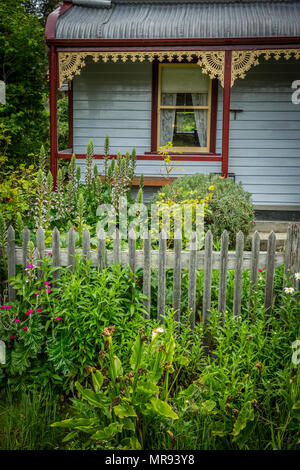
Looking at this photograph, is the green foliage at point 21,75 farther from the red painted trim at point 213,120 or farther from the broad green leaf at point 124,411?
the broad green leaf at point 124,411

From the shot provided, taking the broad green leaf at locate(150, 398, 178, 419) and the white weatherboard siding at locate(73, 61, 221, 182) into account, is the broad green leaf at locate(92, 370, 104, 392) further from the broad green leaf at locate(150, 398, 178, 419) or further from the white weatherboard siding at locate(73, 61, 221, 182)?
the white weatherboard siding at locate(73, 61, 221, 182)

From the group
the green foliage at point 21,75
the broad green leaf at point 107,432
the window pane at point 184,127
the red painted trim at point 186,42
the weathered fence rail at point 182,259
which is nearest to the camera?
the broad green leaf at point 107,432

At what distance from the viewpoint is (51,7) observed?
20688 mm

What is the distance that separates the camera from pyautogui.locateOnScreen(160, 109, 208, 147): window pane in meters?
10.5

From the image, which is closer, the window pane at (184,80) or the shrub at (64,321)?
the shrub at (64,321)

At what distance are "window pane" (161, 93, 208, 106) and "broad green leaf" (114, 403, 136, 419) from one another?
27.2ft

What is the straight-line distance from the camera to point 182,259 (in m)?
4.66

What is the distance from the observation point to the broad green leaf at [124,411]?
3.27 meters

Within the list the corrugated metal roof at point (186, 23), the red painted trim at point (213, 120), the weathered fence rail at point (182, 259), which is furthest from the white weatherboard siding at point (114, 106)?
the weathered fence rail at point (182, 259)

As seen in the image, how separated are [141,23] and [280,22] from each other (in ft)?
8.24

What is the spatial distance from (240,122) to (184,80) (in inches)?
59.6

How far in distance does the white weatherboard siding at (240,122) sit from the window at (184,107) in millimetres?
289

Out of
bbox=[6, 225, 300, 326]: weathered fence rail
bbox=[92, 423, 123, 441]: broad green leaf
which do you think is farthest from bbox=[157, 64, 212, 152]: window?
bbox=[92, 423, 123, 441]: broad green leaf
